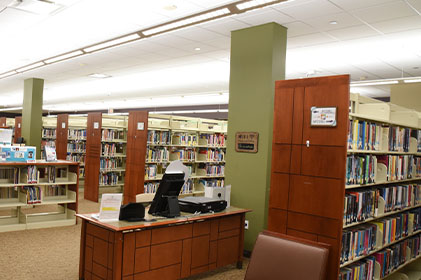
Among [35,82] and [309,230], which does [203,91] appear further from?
[309,230]

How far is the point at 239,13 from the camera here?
16.0 feet

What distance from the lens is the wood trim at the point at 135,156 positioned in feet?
27.5

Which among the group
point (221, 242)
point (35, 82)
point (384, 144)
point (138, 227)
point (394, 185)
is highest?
point (35, 82)

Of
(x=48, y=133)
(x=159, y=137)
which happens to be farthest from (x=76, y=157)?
(x=159, y=137)

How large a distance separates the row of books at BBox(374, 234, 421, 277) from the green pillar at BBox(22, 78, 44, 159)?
10.0 metres

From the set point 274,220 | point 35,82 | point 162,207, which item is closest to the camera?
point 274,220

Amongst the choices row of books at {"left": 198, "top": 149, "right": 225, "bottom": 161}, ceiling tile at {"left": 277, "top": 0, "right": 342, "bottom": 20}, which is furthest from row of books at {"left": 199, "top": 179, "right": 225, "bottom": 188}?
ceiling tile at {"left": 277, "top": 0, "right": 342, "bottom": 20}

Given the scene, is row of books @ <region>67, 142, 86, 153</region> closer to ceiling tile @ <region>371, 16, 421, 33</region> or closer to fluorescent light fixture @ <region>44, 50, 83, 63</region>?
fluorescent light fixture @ <region>44, 50, 83, 63</region>

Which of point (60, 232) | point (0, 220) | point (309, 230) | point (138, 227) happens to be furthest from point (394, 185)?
point (0, 220)

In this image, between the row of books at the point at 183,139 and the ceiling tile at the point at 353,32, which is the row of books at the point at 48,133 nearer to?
the row of books at the point at 183,139

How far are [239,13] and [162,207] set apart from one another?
2.70m

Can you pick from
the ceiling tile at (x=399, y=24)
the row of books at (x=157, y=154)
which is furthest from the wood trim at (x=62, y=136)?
the ceiling tile at (x=399, y=24)

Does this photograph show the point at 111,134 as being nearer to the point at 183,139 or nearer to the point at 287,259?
Result: the point at 183,139

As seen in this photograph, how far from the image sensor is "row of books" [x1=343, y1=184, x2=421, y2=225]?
3.76m
